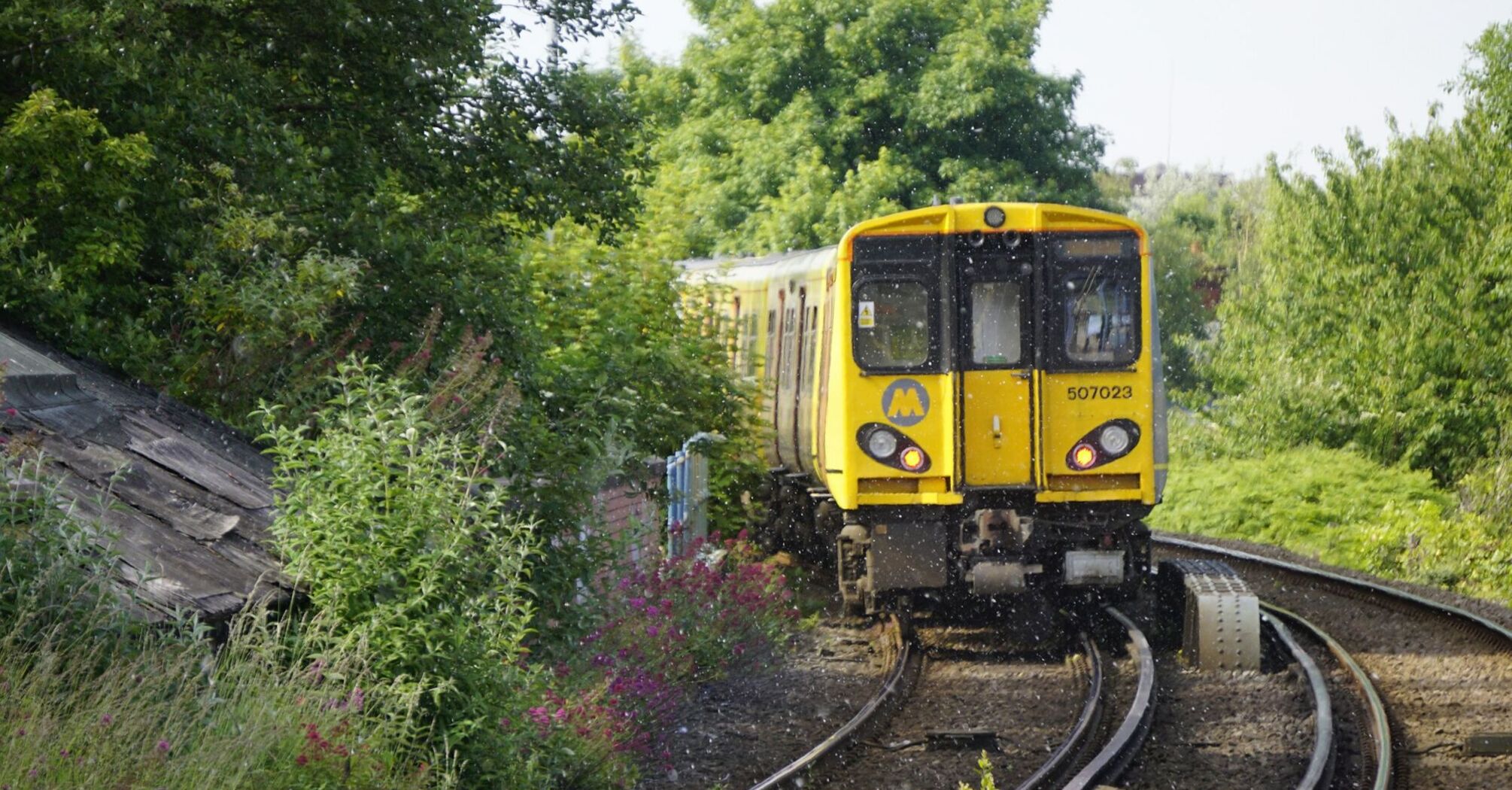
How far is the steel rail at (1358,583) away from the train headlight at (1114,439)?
3.49 m

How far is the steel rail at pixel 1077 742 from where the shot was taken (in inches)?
356

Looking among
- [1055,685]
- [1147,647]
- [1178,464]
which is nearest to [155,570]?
[1055,685]

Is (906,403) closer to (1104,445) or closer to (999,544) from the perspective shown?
(999,544)

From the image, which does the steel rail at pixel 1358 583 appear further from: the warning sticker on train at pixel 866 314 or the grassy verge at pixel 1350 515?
the warning sticker on train at pixel 866 314

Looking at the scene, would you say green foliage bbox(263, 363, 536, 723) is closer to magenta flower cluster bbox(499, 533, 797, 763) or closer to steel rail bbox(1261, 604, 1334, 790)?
magenta flower cluster bbox(499, 533, 797, 763)

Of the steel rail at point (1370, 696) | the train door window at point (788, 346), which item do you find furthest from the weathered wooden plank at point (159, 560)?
the train door window at point (788, 346)

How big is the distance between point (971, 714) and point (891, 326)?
312cm

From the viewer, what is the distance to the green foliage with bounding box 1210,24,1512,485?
25250 mm

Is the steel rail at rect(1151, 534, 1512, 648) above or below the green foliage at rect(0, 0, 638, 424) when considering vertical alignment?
below

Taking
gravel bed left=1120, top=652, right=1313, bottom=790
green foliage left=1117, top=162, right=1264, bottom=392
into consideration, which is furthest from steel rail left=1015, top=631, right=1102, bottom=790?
green foliage left=1117, top=162, right=1264, bottom=392

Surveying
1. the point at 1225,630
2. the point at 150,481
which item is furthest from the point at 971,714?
the point at 150,481

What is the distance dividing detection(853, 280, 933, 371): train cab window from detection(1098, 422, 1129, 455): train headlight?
4.70ft

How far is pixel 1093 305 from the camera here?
492 inches

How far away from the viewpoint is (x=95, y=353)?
26.6 ft
